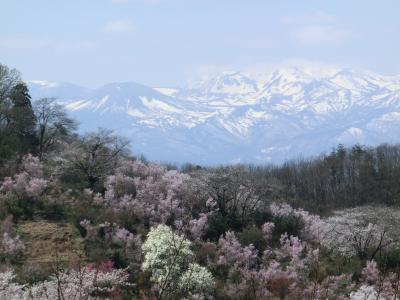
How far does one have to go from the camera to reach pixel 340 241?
38.1 m

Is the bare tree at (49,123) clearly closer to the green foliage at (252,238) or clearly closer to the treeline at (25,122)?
the treeline at (25,122)

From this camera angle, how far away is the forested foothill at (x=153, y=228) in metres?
26.2

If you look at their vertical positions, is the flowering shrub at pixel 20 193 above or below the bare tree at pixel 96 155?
below

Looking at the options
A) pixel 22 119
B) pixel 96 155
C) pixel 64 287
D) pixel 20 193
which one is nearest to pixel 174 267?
pixel 64 287

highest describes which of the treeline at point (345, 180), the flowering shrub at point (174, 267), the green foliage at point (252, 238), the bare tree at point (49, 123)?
the bare tree at point (49, 123)

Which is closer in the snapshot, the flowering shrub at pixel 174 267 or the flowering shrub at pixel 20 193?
the flowering shrub at pixel 174 267

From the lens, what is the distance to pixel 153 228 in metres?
32.2

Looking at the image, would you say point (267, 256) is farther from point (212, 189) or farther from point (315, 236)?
point (212, 189)

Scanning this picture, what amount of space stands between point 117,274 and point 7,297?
10766mm

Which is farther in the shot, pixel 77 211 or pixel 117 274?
pixel 77 211

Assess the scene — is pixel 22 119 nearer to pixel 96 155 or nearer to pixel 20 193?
pixel 96 155

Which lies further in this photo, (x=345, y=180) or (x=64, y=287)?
(x=345, y=180)

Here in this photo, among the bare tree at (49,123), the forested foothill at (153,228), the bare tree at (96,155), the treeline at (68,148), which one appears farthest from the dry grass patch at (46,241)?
the bare tree at (49,123)

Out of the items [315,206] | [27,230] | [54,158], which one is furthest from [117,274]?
[315,206]
